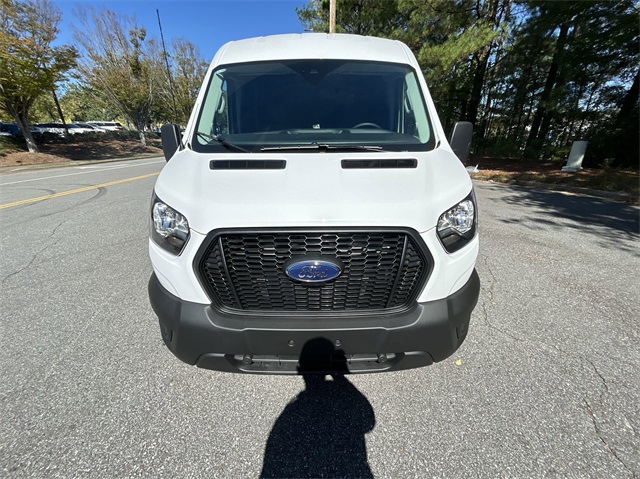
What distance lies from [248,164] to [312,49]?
4.83 ft

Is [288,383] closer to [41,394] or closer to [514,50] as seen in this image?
[41,394]

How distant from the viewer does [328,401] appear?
192 cm

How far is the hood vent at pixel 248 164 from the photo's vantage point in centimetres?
174

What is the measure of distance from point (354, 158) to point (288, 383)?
5.08 feet

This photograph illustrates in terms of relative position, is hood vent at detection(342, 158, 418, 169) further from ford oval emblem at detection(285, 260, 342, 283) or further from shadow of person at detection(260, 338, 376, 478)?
shadow of person at detection(260, 338, 376, 478)

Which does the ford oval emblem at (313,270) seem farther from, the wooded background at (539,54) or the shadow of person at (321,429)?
the wooded background at (539,54)

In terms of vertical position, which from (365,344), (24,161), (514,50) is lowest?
(24,161)

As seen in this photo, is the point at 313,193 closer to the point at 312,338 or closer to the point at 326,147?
the point at 326,147

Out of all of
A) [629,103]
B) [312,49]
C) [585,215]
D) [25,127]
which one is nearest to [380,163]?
[312,49]

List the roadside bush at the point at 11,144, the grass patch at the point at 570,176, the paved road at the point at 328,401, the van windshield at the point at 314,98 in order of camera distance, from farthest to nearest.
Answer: the roadside bush at the point at 11,144, the grass patch at the point at 570,176, the van windshield at the point at 314,98, the paved road at the point at 328,401

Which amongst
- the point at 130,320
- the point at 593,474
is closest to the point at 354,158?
the point at 593,474

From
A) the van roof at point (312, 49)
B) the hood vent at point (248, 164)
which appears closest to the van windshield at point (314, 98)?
the van roof at point (312, 49)

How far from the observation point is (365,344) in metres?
1.57

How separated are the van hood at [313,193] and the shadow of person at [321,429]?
68 centimetres
